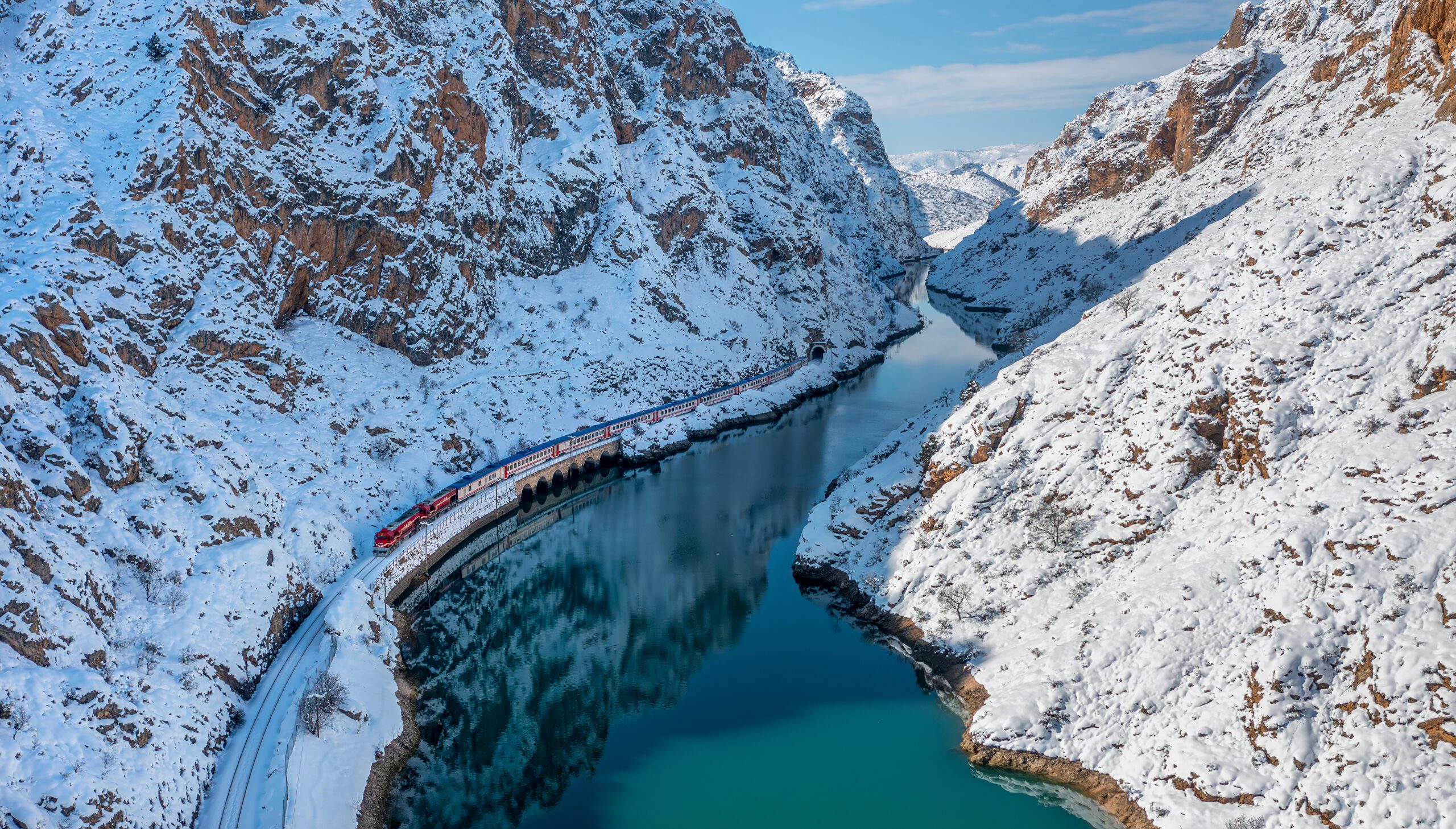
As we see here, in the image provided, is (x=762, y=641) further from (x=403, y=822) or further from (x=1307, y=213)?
(x=1307, y=213)

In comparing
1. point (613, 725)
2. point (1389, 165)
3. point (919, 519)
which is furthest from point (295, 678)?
point (1389, 165)

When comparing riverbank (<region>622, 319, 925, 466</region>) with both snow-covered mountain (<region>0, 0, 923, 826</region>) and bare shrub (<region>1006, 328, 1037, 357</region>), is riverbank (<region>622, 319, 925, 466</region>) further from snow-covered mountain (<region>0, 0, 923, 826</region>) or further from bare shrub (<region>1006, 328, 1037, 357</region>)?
bare shrub (<region>1006, 328, 1037, 357</region>)

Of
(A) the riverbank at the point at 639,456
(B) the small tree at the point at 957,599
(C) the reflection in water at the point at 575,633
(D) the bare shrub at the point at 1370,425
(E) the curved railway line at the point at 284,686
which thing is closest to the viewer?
(E) the curved railway line at the point at 284,686

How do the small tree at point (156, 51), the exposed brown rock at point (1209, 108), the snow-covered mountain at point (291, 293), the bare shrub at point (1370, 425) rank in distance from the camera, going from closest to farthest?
the snow-covered mountain at point (291, 293) < the bare shrub at point (1370, 425) < the small tree at point (156, 51) < the exposed brown rock at point (1209, 108)

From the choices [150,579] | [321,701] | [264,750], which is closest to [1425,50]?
[321,701]

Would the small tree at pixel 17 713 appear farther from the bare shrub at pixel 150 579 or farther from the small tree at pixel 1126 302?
the small tree at pixel 1126 302

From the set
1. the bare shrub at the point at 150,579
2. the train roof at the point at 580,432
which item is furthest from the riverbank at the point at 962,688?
the bare shrub at the point at 150,579

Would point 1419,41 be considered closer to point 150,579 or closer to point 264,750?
point 264,750
